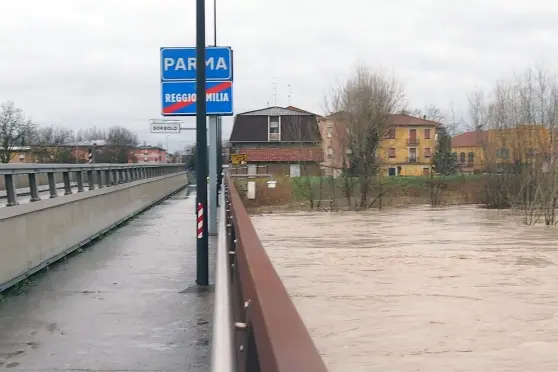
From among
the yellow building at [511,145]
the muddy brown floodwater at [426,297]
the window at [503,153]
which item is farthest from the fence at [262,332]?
the window at [503,153]

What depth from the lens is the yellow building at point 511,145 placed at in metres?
41.9

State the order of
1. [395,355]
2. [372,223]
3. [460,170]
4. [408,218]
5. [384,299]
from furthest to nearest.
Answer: [460,170] < [408,218] < [372,223] < [384,299] < [395,355]

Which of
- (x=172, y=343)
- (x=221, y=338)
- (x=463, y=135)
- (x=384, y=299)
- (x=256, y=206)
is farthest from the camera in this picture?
(x=463, y=135)

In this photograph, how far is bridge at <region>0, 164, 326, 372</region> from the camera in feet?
11.0

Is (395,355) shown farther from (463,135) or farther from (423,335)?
(463,135)

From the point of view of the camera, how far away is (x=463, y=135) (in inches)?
4833

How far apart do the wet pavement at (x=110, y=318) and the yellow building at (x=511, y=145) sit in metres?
34.0

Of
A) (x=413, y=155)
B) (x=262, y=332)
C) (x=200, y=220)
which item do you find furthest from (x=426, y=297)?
(x=413, y=155)

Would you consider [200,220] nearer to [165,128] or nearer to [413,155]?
[165,128]

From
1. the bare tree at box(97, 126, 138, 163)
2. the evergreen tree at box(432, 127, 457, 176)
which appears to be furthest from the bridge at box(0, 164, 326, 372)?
the bare tree at box(97, 126, 138, 163)

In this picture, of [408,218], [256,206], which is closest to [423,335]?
[408,218]

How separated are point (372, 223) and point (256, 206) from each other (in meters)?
12.5

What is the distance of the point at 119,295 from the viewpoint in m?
9.13

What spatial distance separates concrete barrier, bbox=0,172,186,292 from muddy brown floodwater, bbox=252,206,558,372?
4295 millimetres
